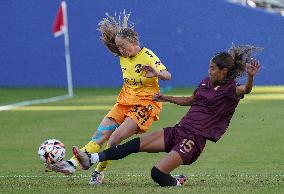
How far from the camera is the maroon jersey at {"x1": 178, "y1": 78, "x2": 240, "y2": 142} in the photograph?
35.5 feet

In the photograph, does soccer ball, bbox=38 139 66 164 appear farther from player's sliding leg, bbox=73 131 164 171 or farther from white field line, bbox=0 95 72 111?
white field line, bbox=0 95 72 111

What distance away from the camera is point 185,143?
10766mm

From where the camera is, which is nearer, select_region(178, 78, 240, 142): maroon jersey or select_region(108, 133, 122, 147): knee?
select_region(178, 78, 240, 142): maroon jersey

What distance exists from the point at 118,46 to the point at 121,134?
3.80 ft

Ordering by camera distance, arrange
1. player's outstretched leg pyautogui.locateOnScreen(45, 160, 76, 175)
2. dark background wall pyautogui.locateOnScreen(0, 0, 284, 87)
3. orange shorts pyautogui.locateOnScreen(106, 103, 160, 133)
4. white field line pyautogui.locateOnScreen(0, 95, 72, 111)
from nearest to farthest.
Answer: player's outstretched leg pyautogui.locateOnScreen(45, 160, 76, 175), orange shorts pyautogui.locateOnScreen(106, 103, 160, 133), white field line pyautogui.locateOnScreen(0, 95, 72, 111), dark background wall pyautogui.locateOnScreen(0, 0, 284, 87)

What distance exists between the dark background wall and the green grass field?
36.2 feet

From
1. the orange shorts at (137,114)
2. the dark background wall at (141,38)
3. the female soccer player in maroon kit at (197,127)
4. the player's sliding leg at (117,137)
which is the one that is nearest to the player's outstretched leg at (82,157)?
the female soccer player in maroon kit at (197,127)

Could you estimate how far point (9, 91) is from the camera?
36.4m

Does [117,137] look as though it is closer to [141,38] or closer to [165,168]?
[165,168]

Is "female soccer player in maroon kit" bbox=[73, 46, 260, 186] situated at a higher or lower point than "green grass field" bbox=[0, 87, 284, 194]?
higher

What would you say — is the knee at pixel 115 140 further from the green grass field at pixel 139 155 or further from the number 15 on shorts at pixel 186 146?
the number 15 on shorts at pixel 186 146

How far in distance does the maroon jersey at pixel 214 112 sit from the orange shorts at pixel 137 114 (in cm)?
88

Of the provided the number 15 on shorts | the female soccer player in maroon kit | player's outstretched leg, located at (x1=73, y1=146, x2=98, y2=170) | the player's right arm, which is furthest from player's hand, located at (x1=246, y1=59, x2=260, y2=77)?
player's outstretched leg, located at (x1=73, y1=146, x2=98, y2=170)

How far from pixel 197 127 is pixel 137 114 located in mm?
1152
